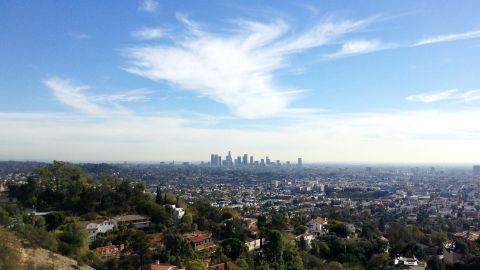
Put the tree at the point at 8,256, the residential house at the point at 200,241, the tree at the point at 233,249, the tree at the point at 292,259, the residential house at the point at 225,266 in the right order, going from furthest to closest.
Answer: the residential house at the point at 200,241 < the tree at the point at 233,249 < the tree at the point at 292,259 < the residential house at the point at 225,266 < the tree at the point at 8,256

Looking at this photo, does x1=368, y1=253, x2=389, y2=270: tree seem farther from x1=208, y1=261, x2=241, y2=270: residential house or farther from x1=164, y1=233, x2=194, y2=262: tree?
x1=164, y1=233, x2=194, y2=262: tree

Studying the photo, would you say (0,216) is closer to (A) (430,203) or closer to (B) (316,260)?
(B) (316,260)

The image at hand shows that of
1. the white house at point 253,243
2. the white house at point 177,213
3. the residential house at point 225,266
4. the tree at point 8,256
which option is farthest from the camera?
the white house at point 177,213

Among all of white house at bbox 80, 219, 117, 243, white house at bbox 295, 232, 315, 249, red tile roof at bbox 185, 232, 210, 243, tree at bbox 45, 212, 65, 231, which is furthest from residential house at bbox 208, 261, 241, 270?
white house at bbox 295, 232, 315, 249

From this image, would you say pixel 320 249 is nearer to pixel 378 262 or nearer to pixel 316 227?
pixel 378 262

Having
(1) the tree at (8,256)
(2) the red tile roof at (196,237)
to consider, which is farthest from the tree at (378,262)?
(1) the tree at (8,256)

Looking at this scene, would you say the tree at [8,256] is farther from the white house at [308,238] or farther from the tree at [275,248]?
the white house at [308,238]

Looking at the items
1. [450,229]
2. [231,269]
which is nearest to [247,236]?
[231,269]

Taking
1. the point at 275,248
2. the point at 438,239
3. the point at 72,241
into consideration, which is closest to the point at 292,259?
the point at 275,248

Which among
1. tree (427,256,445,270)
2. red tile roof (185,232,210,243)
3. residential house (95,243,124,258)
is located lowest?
tree (427,256,445,270)

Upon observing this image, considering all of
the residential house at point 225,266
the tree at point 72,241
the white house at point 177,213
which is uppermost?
the white house at point 177,213
